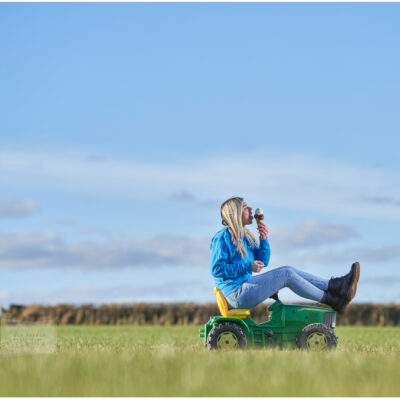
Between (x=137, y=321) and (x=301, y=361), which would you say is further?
(x=137, y=321)

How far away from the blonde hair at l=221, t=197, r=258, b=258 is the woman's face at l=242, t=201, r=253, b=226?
7 cm

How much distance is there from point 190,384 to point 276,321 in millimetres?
3312

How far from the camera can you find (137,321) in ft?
78.2

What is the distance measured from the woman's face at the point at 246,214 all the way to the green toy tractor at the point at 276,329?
3.09ft

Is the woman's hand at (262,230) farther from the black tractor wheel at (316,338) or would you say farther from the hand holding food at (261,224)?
the black tractor wheel at (316,338)

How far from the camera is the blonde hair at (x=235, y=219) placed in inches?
310

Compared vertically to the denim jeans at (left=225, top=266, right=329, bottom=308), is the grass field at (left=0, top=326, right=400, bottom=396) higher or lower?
lower

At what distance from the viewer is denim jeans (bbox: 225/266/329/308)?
771cm

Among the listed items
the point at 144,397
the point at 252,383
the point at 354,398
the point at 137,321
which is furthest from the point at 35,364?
the point at 137,321

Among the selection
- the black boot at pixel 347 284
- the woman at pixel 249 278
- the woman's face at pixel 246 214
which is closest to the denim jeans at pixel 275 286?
the woman at pixel 249 278

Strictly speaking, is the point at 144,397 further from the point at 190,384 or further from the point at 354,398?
the point at 354,398

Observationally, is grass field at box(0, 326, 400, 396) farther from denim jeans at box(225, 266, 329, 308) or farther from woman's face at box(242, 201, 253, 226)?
woman's face at box(242, 201, 253, 226)

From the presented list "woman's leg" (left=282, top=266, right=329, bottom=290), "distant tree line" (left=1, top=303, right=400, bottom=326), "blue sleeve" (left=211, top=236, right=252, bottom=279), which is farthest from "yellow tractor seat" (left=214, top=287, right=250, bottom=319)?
"distant tree line" (left=1, top=303, right=400, bottom=326)

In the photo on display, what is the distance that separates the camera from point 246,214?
8.06m
